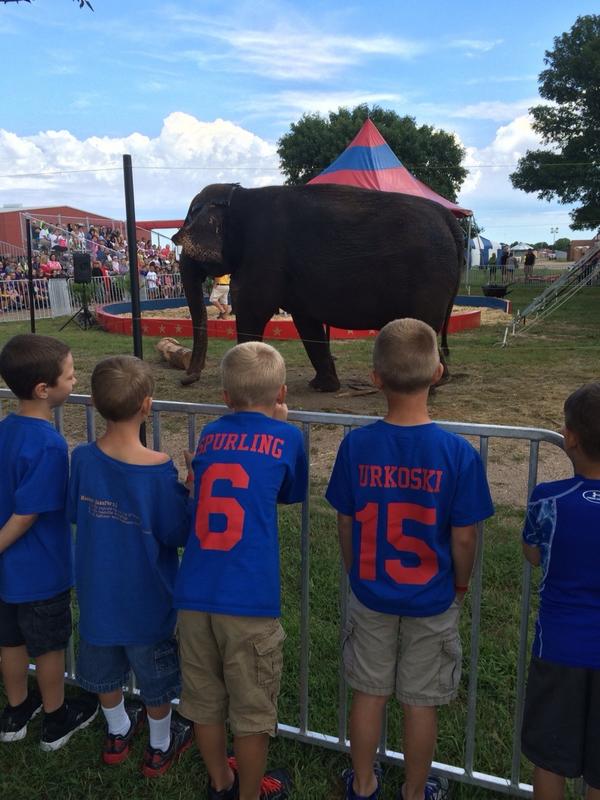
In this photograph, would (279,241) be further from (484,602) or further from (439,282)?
(484,602)

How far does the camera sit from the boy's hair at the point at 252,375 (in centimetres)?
187

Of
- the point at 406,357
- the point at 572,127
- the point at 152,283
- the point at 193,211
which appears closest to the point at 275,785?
the point at 406,357

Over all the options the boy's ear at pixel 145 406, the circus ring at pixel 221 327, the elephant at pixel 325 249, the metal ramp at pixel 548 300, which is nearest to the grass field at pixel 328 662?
the elephant at pixel 325 249

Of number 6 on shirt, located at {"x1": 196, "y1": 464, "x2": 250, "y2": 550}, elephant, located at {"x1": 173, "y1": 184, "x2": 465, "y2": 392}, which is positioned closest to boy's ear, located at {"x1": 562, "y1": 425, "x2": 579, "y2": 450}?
number 6 on shirt, located at {"x1": 196, "y1": 464, "x2": 250, "y2": 550}

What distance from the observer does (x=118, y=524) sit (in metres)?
2.01

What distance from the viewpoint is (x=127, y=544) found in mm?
2025

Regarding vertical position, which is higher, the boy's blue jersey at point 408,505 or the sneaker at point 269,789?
the boy's blue jersey at point 408,505

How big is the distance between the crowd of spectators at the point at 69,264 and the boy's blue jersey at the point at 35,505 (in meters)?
18.0

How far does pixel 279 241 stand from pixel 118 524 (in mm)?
4623

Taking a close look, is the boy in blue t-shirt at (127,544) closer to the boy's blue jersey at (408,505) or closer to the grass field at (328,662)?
the grass field at (328,662)

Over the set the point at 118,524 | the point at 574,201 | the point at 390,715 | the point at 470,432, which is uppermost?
the point at 574,201

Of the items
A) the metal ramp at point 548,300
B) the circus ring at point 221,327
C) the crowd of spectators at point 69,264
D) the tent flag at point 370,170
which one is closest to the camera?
the circus ring at point 221,327

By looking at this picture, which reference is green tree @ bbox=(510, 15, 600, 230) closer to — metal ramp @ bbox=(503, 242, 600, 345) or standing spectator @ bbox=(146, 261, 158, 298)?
metal ramp @ bbox=(503, 242, 600, 345)

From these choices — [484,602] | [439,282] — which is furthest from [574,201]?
[484,602]
